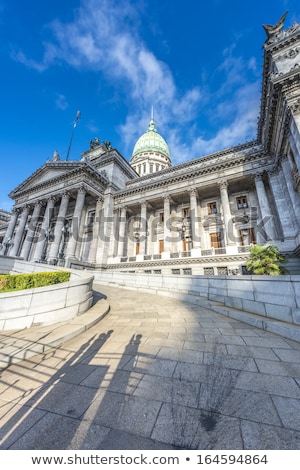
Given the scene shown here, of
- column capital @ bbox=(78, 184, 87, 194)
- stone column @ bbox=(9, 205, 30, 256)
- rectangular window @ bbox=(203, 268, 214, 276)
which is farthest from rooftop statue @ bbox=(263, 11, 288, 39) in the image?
stone column @ bbox=(9, 205, 30, 256)

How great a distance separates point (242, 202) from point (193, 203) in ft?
21.1

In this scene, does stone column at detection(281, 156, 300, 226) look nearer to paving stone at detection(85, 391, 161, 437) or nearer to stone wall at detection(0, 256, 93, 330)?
stone wall at detection(0, 256, 93, 330)

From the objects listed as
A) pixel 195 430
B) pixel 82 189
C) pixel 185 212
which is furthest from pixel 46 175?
pixel 195 430

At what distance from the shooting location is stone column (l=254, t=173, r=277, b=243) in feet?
59.0

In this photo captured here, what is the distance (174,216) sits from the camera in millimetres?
26719

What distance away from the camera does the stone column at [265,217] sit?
1797 centimetres

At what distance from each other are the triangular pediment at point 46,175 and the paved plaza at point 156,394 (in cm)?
2821

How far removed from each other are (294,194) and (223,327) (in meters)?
15.5

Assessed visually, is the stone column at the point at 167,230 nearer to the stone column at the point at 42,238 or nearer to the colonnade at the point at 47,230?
the colonnade at the point at 47,230

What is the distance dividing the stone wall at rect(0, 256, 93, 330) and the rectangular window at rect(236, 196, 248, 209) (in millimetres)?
22113

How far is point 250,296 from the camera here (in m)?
6.82

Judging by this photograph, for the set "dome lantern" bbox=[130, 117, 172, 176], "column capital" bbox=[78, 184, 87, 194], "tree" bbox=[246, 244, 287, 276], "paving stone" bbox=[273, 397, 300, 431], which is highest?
"dome lantern" bbox=[130, 117, 172, 176]
